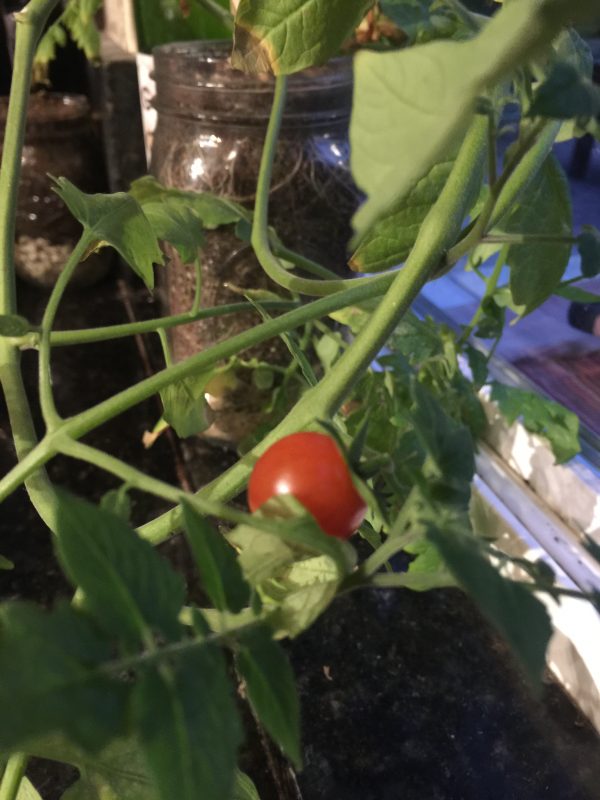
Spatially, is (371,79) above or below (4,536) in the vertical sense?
above

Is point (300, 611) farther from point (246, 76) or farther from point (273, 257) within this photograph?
point (246, 76)

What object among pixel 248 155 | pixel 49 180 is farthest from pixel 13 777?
pixel 49 180

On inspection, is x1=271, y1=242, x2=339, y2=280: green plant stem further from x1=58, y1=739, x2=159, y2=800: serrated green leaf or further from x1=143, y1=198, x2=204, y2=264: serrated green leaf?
x1=58, y1=739, x2=159, y2=800: serrated green leaf

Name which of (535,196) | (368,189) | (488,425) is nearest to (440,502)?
(368,189)

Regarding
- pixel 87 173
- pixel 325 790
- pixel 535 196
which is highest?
pixel 535 196

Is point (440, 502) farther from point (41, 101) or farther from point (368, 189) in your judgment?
point (41, 101)

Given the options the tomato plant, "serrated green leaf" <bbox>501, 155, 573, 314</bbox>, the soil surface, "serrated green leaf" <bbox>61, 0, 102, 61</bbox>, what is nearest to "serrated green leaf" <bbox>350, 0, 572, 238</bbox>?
the tomato plant
